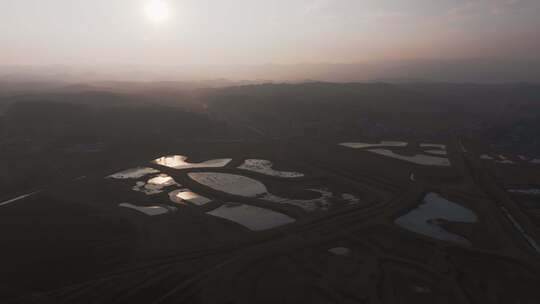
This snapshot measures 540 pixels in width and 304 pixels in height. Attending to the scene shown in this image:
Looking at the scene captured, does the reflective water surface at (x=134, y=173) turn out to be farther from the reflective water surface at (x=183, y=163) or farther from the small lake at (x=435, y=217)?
the small lake at (x=435, y=217)

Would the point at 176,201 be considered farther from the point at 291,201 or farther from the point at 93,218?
the point at 291,201

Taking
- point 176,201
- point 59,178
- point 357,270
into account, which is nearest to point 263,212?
point 176,201

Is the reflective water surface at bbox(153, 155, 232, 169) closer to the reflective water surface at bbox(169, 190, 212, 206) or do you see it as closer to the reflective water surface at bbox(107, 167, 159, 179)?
the reflective water surface at bbox(107, 167, 159, 179)

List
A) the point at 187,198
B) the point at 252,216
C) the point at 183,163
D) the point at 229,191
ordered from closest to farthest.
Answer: the point at 252,216
the point at 187,198
the point at 229,191
the point at 183,163

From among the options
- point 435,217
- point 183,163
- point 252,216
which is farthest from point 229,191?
point 435,217

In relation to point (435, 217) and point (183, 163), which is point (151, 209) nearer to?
point (183, 163)

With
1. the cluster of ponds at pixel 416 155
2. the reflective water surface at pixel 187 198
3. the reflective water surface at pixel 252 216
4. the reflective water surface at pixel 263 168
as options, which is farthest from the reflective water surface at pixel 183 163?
the cluster of ponds at pixel 416 155
